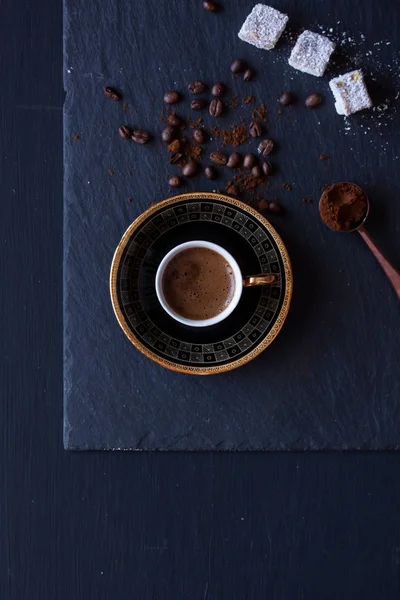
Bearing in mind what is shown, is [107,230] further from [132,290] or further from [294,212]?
[294,212]

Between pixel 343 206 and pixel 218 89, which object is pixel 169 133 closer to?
pixel 218 89

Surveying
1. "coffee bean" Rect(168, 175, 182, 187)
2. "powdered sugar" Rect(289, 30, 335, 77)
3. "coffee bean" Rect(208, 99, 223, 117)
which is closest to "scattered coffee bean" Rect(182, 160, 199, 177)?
"coffee bean" Rect(168, 175, 182, 187)

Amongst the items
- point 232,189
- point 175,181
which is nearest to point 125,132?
point 175,181

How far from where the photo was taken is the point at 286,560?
1969 millimetres

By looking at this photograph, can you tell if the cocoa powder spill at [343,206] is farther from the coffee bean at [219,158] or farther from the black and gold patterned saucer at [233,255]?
the coffee bean at [219,158]

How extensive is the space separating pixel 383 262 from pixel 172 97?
24.1 inches

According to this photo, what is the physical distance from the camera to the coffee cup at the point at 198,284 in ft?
5.98

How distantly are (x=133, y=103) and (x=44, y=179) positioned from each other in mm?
284

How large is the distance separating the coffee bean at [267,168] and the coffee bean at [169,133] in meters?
0.21

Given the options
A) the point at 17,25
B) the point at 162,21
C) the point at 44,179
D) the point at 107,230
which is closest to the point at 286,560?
the point at 107,230

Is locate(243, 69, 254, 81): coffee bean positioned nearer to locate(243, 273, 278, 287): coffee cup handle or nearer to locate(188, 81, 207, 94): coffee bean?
locate(188, 81, 207, 94): coffee bean

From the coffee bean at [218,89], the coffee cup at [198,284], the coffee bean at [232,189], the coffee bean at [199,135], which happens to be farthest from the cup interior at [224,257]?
the coffee bean at [218,89]

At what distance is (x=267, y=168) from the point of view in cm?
187

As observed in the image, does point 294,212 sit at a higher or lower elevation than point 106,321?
higher
